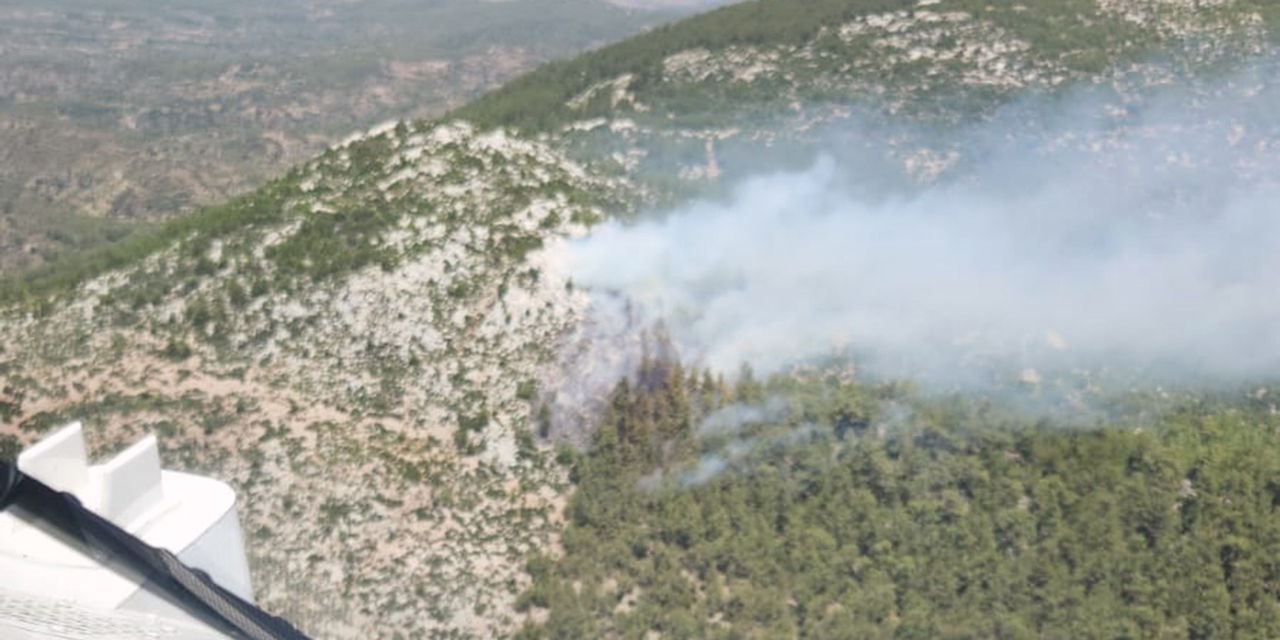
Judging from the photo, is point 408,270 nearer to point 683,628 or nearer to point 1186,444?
point 683,628

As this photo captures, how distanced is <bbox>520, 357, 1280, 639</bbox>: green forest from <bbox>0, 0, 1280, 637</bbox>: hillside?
226 mm

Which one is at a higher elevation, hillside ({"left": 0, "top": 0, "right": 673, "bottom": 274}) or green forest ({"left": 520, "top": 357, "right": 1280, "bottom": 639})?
green forest ({"left": 520, "top": 357, "right": 1280, "bottom": 639})

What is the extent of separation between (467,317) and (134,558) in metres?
26.2

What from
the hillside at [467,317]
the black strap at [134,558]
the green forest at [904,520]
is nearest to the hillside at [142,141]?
the hillside at [467,317]

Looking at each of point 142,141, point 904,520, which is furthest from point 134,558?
point 142,141

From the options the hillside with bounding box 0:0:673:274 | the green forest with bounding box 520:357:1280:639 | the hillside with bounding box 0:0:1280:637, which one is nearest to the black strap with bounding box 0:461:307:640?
the hillside with bounding box 0:0:1280:637

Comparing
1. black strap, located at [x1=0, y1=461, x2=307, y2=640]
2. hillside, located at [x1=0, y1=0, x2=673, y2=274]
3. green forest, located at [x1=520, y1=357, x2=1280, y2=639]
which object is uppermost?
black strap, located at [x1=0, y1=461, x2=307, y2=640]

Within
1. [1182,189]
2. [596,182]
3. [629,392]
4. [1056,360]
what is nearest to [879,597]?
[629,392]

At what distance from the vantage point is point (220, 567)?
31.1 feet

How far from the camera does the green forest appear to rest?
2547 cm

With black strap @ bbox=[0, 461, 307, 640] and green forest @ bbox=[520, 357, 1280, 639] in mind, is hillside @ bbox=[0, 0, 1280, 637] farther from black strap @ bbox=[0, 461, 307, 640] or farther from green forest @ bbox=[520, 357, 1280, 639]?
black strap @ bbox=[0, 461, 307, 640]

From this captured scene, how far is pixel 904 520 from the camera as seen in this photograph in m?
27.6

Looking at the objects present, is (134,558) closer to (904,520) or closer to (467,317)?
(904,520)

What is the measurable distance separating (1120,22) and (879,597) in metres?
36.5
